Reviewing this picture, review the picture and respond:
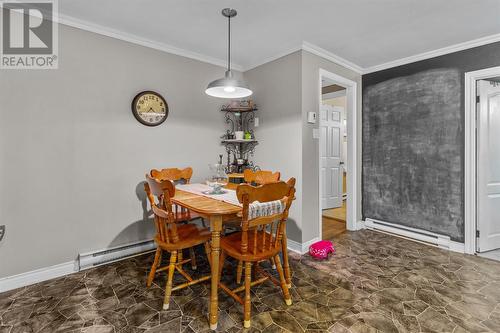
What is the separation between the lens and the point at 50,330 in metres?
1.78

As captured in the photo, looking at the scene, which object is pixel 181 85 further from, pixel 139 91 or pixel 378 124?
pixel 378 124

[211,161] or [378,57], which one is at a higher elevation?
[378,57]

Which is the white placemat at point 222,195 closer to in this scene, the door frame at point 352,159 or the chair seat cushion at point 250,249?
the chair seat cushion at point 250,249

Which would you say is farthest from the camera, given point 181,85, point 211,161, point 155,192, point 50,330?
point 211,161

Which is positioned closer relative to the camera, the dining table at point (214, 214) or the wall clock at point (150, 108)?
the dining table at point (214, 214)

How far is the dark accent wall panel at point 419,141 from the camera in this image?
3.14 meters

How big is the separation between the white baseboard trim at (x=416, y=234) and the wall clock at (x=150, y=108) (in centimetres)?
342

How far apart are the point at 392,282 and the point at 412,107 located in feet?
7.70

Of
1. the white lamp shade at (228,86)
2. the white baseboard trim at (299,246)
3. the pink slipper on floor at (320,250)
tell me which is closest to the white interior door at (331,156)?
the white baseboard trim at (299,246)

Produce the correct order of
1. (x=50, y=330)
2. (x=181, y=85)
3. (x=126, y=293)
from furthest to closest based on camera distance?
(x=181, y=85)
(x=126, y=293)
(x=50, y=330)

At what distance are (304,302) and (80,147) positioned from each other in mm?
2605

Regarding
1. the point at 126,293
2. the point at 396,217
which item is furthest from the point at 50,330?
the point at 396,217

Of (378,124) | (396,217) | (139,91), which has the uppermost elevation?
(139,91)

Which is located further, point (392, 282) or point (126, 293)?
point (392, 282)
